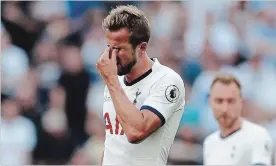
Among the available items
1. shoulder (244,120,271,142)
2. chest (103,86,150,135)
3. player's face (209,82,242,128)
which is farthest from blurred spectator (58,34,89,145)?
chest (103,86,150,135)

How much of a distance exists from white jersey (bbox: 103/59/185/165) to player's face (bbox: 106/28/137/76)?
18 centimetres

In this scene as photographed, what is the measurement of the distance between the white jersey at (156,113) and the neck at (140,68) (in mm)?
24

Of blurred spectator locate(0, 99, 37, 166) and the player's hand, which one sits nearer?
the player's hand

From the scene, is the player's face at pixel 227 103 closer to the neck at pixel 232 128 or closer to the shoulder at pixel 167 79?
the neck at pixel 232 128

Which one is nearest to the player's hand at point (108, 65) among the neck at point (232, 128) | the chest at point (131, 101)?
the chest at point (131, 101)

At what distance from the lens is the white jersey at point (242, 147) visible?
707 cm

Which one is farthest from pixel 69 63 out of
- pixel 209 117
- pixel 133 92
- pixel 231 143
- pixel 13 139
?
pixel 133 92

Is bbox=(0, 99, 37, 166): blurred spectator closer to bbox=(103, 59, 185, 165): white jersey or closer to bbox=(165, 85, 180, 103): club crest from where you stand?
bbox=(103, 59, 185, 165): white jersey

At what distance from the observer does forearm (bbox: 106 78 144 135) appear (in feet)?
13.9

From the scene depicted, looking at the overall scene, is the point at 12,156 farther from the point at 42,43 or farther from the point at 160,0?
the point at 160,0

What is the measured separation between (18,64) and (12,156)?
1.34 metres

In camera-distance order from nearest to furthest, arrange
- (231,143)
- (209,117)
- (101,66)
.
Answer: (101,66), (231,143), (209,117)

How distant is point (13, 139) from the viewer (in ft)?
31.7

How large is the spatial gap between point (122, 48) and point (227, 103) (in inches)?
131
